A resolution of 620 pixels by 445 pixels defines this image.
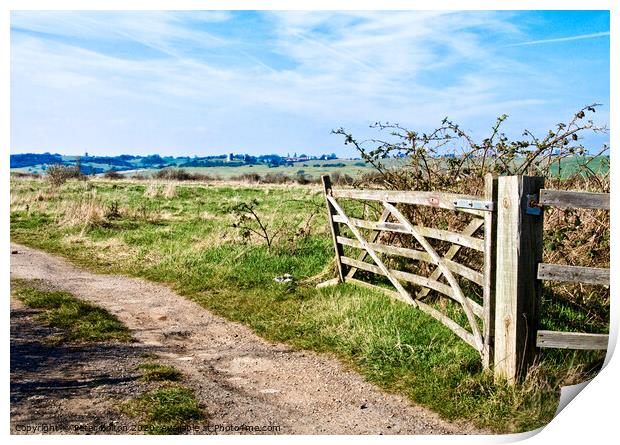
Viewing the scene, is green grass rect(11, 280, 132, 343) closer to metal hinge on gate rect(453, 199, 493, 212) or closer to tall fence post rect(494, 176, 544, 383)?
metal hinge on gate rect(453, 199, 493, 212)

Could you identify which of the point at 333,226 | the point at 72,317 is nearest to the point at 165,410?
the point at 72,317

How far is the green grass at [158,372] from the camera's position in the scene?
5.63 meters

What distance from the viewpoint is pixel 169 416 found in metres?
4.82

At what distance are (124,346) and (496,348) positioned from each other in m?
4.03

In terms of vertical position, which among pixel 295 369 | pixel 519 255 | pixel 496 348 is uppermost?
pixel 519 255

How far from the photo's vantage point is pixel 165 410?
4902 millimetres

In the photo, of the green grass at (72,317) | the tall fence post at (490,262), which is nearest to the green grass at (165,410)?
the green grass at (72,317)

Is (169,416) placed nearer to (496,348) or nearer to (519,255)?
(496,348)

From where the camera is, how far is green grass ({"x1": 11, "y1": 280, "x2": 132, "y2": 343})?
22.9 feet

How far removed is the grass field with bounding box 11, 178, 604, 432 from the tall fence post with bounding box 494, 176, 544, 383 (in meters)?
0.23

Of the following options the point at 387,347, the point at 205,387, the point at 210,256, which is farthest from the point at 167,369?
the point at 210,256

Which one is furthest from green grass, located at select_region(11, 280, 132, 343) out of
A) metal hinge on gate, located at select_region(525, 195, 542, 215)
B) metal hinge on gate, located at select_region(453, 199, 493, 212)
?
metal hinge on gate, located at select_region(525, 195, 542, 215)

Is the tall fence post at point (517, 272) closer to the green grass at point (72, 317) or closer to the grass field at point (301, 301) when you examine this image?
the grass field at point (301, 301)

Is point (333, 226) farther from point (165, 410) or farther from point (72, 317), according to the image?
point (165, 410)
